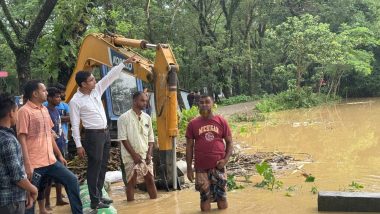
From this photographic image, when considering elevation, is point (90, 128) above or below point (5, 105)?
below

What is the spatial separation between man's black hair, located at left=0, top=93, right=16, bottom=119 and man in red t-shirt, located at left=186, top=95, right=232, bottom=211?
3024 millimetres

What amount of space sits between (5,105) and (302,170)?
6.92 metres

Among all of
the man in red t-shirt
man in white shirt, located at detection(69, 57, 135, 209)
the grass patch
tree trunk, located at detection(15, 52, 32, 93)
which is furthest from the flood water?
tree trunk, located at detection(15, 52, 32, 93)


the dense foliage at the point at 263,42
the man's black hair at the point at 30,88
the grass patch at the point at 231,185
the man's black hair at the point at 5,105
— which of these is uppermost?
the dense foliage at the point at 263,42

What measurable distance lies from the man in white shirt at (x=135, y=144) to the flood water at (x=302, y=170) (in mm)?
467

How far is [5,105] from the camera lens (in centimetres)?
401

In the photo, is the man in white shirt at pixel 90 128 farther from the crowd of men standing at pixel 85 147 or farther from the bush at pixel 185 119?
the bush at pixel 185 119

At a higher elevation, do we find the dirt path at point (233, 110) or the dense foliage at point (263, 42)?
the dense foliage at point (263, 42)

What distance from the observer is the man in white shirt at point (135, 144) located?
286 inches

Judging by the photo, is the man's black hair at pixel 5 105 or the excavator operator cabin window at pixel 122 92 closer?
the man's black hair at pixel 5 105

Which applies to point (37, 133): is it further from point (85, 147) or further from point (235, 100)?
point (235, 100)

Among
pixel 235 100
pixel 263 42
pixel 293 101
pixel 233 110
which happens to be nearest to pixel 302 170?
pixel 293 101

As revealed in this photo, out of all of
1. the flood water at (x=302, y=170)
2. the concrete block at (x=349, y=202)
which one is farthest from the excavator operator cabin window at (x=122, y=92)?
the concrete block at (x=349, y=202)

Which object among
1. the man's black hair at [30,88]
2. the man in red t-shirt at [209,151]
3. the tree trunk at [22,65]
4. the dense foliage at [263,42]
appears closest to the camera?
the man's black hair at [30,88]
